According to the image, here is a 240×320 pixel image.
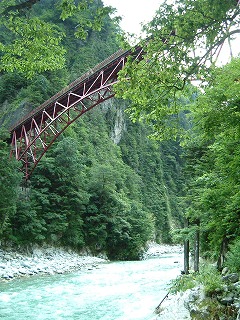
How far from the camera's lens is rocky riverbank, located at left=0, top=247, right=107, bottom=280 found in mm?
13566

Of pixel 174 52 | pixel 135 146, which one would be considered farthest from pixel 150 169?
pixel 174 52

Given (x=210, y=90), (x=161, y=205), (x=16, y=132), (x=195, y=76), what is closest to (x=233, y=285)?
(x=210, y=90)

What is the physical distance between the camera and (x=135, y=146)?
51.0m

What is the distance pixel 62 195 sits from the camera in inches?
842

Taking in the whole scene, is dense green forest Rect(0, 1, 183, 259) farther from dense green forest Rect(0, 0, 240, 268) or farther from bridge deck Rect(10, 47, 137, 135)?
bridge deck Rect(10, 47, 137, 135)

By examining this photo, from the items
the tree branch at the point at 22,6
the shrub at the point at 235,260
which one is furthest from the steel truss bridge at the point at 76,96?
the tree branch at the point at 22,6

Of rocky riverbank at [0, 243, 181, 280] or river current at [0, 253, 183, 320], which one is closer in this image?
river current at [0, 253, 183, 320]

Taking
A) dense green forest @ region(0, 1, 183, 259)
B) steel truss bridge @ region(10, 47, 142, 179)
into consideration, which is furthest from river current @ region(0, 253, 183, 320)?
steel truss bridge @ region(10, 47, 142, 179)

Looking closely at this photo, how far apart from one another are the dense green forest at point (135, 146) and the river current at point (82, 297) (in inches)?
88.3

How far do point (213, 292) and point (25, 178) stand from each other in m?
16.9

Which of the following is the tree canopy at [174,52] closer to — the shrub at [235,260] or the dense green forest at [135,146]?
the dense green forest at [135,146]

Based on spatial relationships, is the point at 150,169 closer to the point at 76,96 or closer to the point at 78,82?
the point at 76,96

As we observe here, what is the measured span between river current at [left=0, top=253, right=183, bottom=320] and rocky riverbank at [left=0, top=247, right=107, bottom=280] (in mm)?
933

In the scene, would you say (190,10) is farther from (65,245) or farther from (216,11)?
(65,245)
